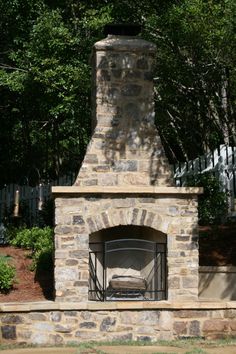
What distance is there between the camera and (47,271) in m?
14.1

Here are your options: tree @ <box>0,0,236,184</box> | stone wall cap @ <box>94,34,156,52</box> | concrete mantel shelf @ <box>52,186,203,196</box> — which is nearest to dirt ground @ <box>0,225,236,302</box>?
concrete mantel shelf @ <box>52,186,203,196</box>

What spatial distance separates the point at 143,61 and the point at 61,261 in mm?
3651

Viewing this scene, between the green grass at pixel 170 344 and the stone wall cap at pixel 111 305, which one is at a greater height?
the stone wall cap at pixel 111 305

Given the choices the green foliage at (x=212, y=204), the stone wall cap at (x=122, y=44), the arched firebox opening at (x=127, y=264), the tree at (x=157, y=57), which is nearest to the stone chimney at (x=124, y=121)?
the stone wall cap at (x=122, y=44)

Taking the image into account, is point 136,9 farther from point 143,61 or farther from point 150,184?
point 150,184

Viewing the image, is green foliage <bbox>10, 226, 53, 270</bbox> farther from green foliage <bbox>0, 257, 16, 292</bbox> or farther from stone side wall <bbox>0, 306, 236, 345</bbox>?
stone side wall <bbox>0, 306, 236, 345</bbox>

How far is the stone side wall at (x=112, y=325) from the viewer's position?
1152cm

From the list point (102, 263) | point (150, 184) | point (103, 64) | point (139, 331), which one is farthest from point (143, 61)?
point (139, 331)

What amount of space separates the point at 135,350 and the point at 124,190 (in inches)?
107

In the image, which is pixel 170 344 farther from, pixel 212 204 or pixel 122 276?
pixel 212 204

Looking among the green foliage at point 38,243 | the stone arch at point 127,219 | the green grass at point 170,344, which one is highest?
the stone arch at point 127,219

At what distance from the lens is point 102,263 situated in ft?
40.6

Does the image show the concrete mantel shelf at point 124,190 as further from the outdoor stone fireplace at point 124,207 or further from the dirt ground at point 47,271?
the dirt ground at point 47,271

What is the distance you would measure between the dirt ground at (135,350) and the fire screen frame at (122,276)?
1.35m
